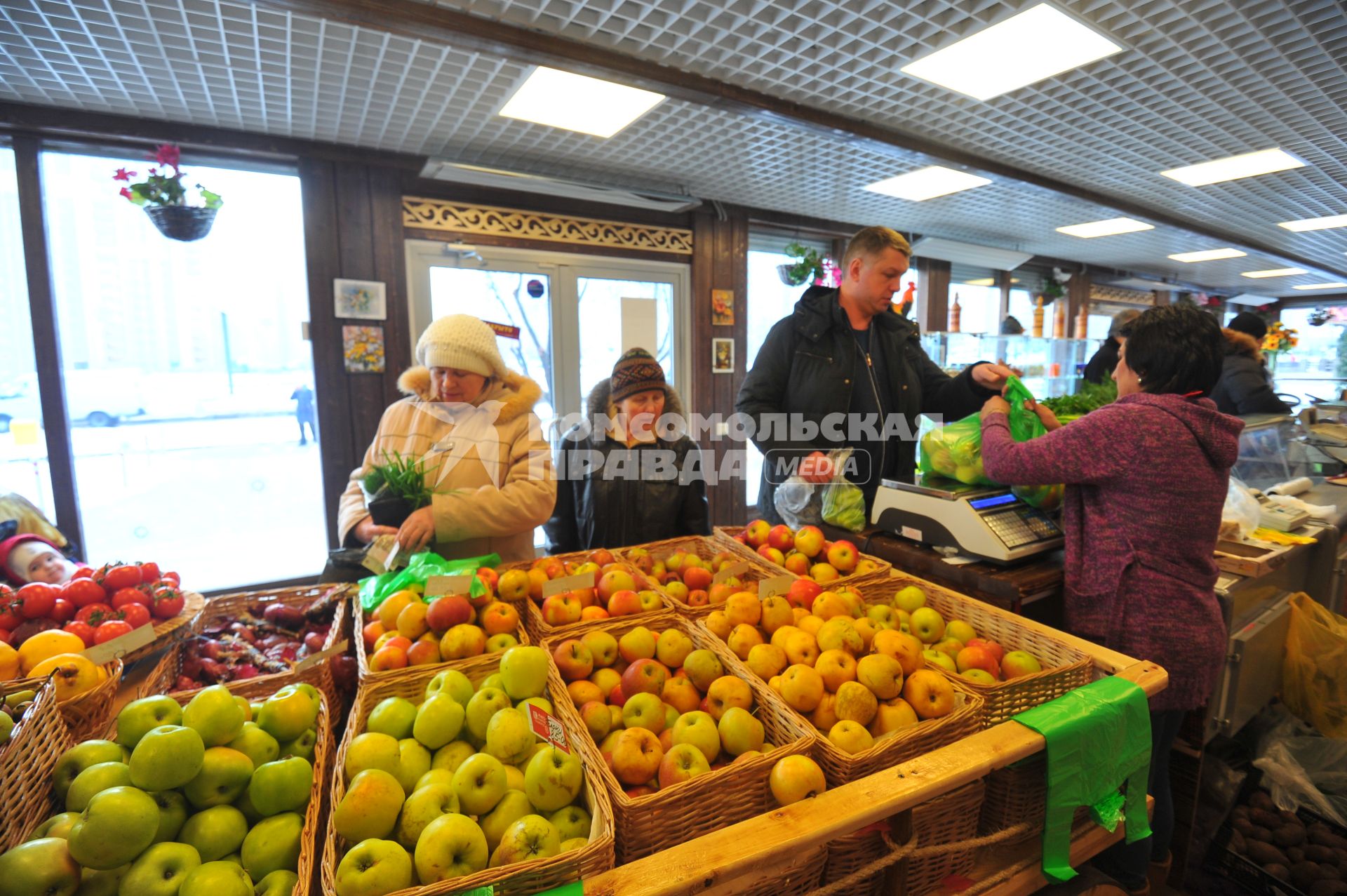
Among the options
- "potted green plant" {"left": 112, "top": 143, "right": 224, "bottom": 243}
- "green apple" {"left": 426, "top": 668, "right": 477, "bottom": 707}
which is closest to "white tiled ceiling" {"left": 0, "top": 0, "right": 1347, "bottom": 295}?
"potted green plant" {"left": 112, "top": 143, "right": 224, "bottom": 243}

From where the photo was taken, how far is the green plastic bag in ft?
4.98

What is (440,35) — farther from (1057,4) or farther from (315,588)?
(1057,4)

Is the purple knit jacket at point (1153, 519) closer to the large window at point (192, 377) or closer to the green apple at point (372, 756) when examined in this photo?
the green apple at point (372, 756)

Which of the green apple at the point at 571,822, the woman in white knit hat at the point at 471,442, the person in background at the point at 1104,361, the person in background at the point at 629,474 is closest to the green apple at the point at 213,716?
the green apple at the point at 571,822

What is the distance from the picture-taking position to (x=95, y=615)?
138cm

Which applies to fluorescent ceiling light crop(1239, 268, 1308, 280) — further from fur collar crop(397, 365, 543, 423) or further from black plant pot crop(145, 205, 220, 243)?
black plant pot crop(145, 205, 220, 243)

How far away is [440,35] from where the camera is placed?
7.42ft

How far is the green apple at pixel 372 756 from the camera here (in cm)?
95

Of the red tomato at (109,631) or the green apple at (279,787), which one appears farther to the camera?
the red tomato at (109,631)

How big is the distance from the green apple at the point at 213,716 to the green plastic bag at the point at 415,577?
551 mm

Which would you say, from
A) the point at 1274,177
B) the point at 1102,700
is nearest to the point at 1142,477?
the point at 1102,700

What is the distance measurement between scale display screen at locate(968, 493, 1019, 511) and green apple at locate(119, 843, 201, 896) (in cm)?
183

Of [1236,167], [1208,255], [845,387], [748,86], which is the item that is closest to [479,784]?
[845,387]

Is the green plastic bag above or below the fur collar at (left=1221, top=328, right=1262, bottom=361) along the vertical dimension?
below
